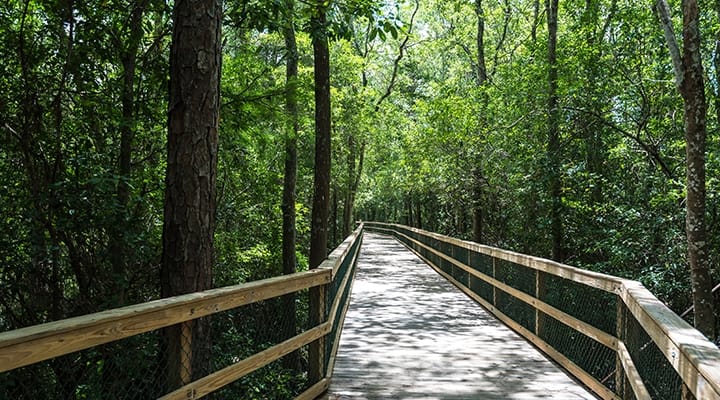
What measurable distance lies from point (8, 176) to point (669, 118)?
10.5 m

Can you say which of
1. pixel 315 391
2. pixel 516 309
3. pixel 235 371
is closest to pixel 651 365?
pixel 315 391

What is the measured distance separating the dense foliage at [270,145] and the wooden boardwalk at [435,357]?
1409 millimetres

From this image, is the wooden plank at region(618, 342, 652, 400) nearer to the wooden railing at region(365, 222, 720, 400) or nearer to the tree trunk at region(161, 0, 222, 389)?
the wooden railing at region(365, 222, 720, 400)

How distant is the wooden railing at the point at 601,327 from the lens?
91.9 inches

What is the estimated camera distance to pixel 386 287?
34.9ft

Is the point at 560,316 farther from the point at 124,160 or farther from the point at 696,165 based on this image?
the point at 124,160

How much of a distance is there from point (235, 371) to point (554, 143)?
9.83 meters

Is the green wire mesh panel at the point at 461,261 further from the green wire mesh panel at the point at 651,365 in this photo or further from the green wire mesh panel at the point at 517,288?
the green wire mesh panel at the point at 651,365

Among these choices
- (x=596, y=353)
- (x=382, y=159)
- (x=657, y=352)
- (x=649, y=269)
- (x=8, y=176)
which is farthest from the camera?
(x=382, y=159)

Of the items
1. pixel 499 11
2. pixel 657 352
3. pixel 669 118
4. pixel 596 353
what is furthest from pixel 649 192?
pixel 499 11

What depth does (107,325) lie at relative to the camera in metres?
2.02

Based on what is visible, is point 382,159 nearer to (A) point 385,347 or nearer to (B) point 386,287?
(B) point 386,287

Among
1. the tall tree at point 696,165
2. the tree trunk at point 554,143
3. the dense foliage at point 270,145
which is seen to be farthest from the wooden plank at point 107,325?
the tree trunk at point 554,143

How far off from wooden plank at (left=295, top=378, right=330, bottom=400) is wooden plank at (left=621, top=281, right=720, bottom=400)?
235 centimetres
